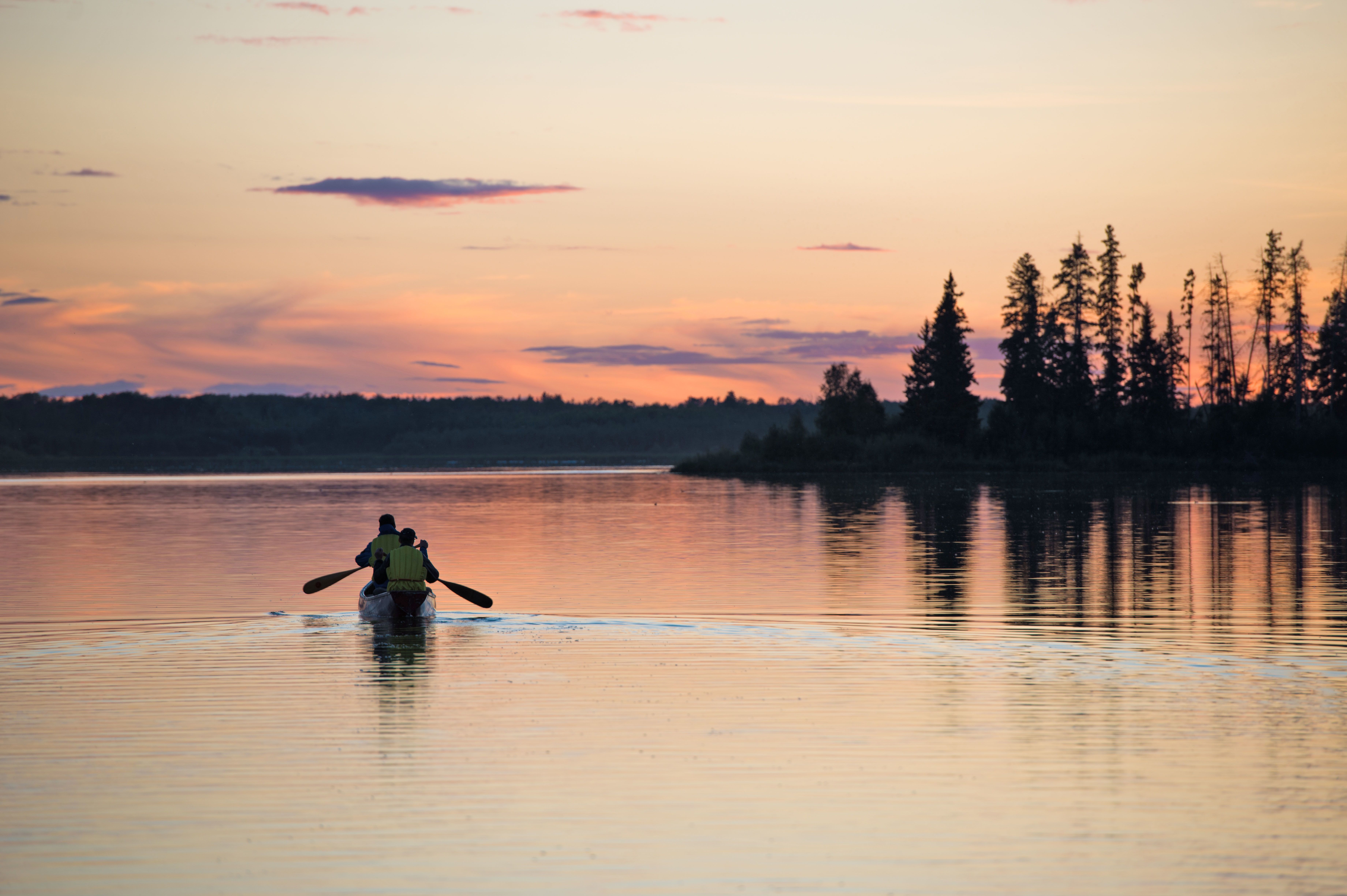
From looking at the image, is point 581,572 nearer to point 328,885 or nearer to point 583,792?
point 583,792

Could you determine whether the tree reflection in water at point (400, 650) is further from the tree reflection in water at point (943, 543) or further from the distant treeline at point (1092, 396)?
the distant treeline at point (1092, 396)

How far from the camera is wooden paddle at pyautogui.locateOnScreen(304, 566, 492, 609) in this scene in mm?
24266

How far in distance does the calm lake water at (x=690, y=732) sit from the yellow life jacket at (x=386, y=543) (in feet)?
5.30

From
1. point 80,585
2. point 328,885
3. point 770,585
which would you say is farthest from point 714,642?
point 80,585

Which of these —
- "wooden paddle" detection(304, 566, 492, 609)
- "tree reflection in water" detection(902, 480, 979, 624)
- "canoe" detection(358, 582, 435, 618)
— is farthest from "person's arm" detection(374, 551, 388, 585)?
"tree reflection in water" detection(902, 480, 979, 624)

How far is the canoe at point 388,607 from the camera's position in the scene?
75.0ft

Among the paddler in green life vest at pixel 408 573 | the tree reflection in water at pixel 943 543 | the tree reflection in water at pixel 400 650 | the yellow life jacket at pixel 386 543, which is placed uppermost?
the yellow life jacket at pixel 386 543

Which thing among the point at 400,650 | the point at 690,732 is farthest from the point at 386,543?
the point at 690,732

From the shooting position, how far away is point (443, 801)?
36.6 ft

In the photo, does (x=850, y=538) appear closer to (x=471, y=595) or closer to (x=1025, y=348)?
(x=471, y=595)

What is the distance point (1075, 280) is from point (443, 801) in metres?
119

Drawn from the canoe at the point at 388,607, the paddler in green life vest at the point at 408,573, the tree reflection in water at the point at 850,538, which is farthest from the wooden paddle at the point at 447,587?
the tree reflection in water at the point at 850,538

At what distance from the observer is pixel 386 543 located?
76.8 ft

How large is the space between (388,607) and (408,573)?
0.91 m
